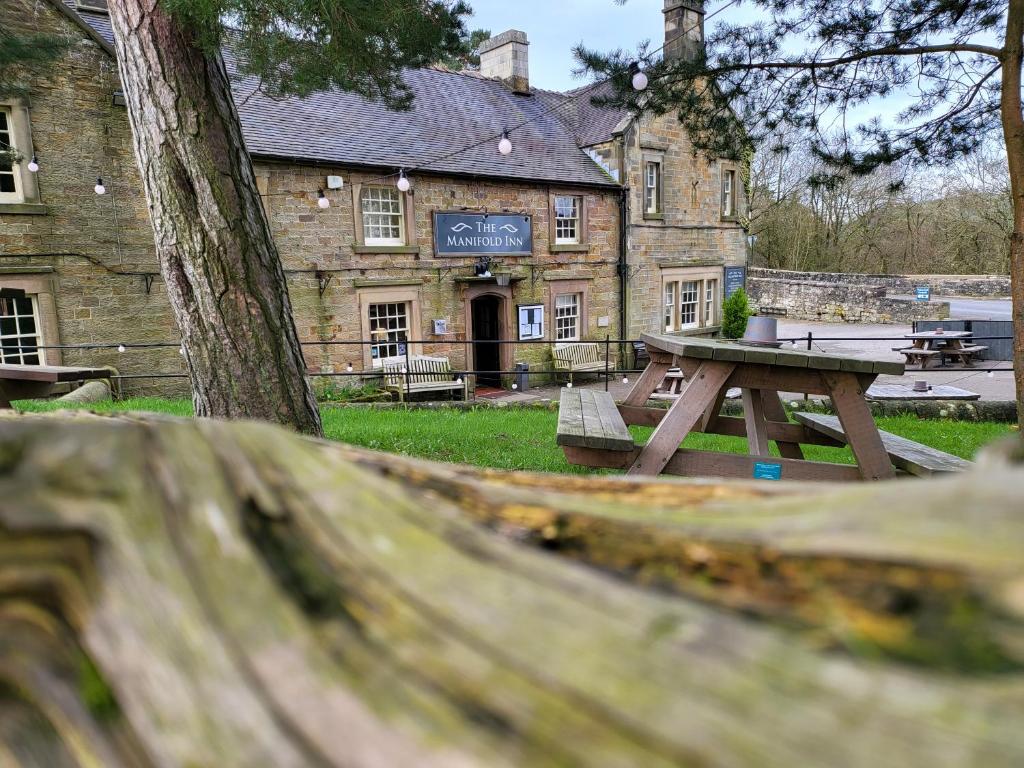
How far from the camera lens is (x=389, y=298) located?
14.1 meters

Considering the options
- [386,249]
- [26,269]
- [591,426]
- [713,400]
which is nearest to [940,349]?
[386,249]

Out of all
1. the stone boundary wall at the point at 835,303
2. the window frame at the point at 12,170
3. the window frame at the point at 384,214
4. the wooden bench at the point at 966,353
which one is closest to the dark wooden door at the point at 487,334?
the window frame at the point at 384,214

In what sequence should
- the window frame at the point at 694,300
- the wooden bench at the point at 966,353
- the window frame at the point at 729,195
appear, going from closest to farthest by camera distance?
1. the wooden bench at the point at 966,353
2. the window frame at the point at 694,300
3. the window frame at the point at 729,195

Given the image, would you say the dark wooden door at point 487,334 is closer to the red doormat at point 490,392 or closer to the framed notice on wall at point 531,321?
the red doormat at point 490,392

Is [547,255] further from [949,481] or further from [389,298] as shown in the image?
[949,481]

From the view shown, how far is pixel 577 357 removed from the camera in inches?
667

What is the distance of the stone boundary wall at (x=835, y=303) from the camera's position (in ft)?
83.9

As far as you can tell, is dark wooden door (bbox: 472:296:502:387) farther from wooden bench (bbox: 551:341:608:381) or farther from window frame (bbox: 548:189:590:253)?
window frame (bbox: 548:189:590:253)

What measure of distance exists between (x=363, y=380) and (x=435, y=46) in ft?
24.6

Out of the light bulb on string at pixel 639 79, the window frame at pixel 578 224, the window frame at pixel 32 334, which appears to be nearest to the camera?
the light bulb on string at pixel 639 79

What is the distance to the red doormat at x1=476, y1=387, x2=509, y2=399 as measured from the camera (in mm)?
15038

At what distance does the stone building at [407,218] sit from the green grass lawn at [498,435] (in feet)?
6.48

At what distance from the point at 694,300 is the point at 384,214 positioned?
33.0ft

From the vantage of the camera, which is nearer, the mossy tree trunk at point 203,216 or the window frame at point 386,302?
the mossy tree trunk at point 203,216
